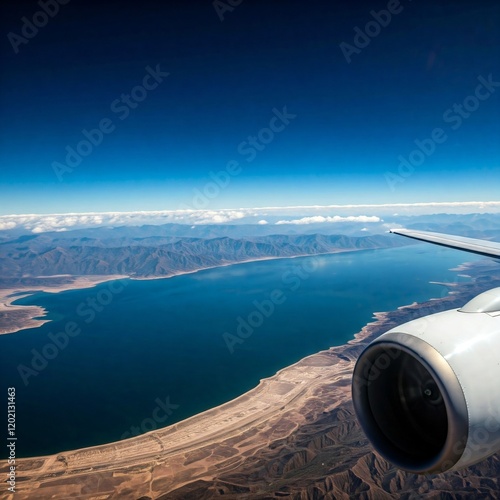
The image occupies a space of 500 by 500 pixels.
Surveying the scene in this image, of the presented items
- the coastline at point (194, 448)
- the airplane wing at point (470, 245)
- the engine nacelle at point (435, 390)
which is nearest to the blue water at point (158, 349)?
the coastline at point (194, 448)

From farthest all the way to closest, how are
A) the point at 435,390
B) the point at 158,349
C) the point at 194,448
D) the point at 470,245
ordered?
the point at 158,349 → the point at 194,448 → the point at 470,245 → the point at 435,390

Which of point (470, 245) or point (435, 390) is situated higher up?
point (470, 245)

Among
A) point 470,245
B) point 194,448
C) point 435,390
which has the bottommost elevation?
point 194,448

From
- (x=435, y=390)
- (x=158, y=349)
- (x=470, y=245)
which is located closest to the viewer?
(x=435, y=390)

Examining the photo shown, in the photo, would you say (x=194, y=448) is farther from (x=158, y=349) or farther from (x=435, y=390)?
(x=435, y=390)

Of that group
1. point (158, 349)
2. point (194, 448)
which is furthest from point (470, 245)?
point (158, 349)

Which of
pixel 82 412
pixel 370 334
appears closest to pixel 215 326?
pixel 370 334
